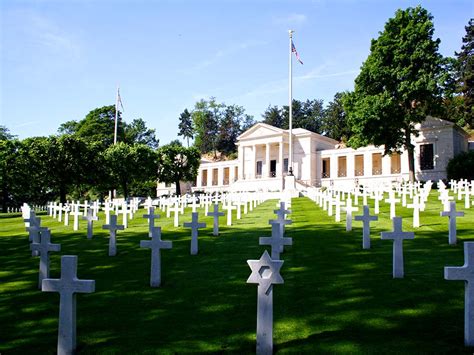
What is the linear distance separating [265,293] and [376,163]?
190ft

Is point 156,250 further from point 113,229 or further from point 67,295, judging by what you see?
point 113,229

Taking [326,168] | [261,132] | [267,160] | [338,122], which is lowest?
Answer: [326,168]

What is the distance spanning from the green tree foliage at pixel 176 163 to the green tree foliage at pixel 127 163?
13.4 feet

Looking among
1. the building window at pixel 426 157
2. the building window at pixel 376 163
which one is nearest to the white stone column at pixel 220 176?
the building window at pixel 376 163

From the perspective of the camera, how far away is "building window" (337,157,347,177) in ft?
206

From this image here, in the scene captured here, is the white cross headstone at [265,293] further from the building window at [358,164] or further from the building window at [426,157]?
the building window at [358,164]

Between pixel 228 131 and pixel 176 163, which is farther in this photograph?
pixel 228 131

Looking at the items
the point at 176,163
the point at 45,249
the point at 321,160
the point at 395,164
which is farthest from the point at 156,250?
the point at 321,160

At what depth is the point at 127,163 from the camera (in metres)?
43.8

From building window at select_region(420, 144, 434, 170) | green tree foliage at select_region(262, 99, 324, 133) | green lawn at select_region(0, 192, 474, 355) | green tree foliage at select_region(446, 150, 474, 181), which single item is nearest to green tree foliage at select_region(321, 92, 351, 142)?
green tree foliage at select_region(262, 99, 324, 133)

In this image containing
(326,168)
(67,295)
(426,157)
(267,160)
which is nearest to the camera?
(67,295)

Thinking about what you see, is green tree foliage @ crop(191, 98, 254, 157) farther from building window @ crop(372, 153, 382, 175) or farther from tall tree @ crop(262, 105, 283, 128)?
building window @ crop(372, 153, 382, 175)

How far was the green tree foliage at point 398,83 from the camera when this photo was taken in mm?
37500

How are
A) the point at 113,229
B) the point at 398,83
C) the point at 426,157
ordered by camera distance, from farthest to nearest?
the point at 426,157 < the point at 398,83 < the point at 113,229
